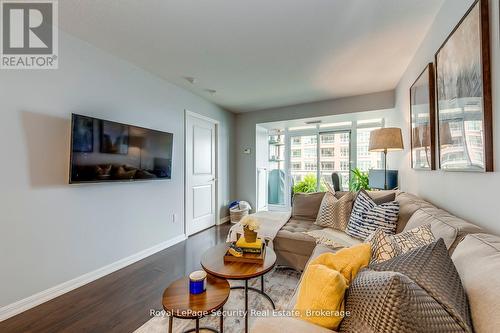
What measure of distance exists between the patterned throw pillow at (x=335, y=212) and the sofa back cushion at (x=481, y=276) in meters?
1.39

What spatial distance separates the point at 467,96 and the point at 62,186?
3194 millimetres

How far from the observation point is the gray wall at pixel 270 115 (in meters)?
3.66

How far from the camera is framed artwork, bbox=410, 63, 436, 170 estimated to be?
181cm

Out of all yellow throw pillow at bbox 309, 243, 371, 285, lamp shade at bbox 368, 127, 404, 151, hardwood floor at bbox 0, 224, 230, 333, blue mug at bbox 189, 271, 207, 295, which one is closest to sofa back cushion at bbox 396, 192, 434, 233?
lamp shade at bbox 368, 127, 404, 151

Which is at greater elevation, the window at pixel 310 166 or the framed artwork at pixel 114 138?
the framed artwork at pixel 114 138

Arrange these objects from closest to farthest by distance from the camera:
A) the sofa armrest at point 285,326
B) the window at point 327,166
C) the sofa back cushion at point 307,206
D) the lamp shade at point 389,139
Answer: the sofa armrest at point 285,326
the lamp shade at point 389,139
the sofa back cushion at point 307,206
the window at point 327,166

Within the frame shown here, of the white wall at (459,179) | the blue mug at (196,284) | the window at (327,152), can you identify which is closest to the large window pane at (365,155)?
the window at (327,152)

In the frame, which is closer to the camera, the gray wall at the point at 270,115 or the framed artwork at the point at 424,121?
the framed artwork at the point at 424,121

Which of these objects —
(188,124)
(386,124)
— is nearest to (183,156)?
(188,124)

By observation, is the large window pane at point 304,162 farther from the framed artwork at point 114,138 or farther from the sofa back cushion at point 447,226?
the framed artwork at point 114,138

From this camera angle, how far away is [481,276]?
0.71 meters

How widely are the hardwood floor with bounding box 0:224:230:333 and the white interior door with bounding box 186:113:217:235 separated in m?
1.15

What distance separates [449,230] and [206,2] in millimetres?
2189

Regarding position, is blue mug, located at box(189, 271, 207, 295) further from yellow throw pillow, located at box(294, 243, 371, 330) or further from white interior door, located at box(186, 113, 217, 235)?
white interior door, located at box(186, 113, 217, 235)
